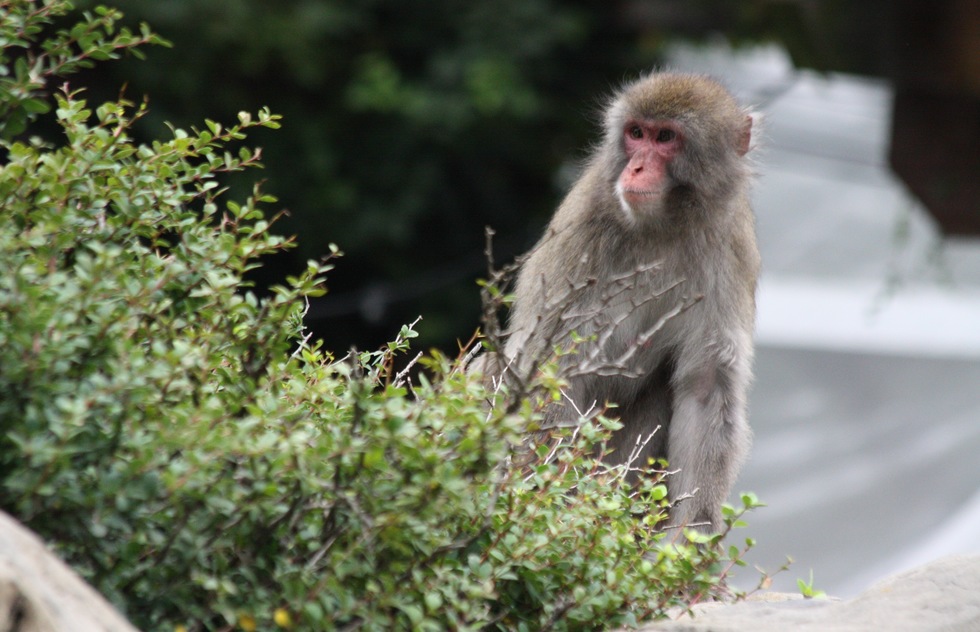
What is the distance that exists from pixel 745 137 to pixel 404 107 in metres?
4.50

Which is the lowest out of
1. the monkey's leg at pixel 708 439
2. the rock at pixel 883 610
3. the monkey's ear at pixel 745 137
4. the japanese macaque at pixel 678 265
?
the monkey's leg at pixel 708 439

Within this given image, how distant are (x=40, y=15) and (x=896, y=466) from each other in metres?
8.09

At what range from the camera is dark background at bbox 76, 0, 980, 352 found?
864 cm

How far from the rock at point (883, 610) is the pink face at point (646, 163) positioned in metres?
1.49

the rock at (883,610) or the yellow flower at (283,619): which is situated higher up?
the yellow flower at (283,619)

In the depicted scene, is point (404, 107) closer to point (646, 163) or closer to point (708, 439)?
point (646, 163)

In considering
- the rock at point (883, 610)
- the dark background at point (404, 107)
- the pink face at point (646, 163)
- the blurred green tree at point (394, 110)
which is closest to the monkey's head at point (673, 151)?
the pink face at point (646, 163)

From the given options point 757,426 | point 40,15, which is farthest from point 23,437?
point 757,426

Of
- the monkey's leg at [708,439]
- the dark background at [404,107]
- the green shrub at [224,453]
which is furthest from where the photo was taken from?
the dark background at [404,107]

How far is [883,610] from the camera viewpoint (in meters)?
2.95

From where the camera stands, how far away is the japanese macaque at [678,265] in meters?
4.28

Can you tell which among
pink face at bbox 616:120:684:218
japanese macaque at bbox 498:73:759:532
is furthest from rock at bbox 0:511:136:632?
pink face at bbox 616:120:684:218

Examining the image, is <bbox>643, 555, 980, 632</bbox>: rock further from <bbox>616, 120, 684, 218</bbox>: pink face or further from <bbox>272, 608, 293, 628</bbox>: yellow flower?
<bbox>616, 120, 684, 218</bbox>: pink face

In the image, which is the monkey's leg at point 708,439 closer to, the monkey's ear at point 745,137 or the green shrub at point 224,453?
the monkey's ear at point 745,137
